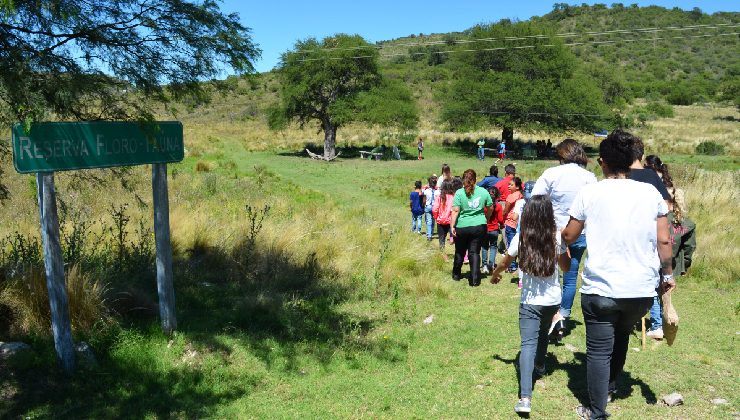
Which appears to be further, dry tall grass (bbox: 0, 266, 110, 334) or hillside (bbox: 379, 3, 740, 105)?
hillside (bbox: 379, 3, 740, 105)

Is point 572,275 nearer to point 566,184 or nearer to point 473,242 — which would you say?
point 566,184

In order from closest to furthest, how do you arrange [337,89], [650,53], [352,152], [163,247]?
[163,247] < [337,89] < [352,152] < [650,53]

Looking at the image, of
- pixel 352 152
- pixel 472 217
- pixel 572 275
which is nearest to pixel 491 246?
pixel 472 217

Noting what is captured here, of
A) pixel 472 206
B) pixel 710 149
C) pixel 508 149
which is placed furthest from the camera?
pixel 508 149

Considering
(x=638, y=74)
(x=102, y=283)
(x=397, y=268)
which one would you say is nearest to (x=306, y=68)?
(x=397, y=268)

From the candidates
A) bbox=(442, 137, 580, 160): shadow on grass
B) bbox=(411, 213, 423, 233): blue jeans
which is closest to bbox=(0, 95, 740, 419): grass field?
bbox=(411, 213, 423, 233): blue jeans

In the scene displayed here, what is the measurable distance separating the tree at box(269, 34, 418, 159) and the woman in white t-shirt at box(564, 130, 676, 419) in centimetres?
2697

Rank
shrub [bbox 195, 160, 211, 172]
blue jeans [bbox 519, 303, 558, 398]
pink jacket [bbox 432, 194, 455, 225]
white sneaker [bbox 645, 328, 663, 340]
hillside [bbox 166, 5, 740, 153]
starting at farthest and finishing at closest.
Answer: hillside [bbox 166, 5, 740, 153], shrub [bbox 195, 160, 211, 172], pink jacket [bbox 432, 194, 455, 225], white sneaker [bbox 645, 328, 663, 340], blue jeans [bbox 519, 303, 558, 398]

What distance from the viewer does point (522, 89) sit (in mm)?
32719

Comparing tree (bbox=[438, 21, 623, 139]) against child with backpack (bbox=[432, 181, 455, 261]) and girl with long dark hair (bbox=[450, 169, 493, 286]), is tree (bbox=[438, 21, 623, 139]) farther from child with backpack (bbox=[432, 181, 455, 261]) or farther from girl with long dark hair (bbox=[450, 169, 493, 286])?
girl with long dark hair (bbox=[450, 169, 493, 286])

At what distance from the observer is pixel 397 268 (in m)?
8.45

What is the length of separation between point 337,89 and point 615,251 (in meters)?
29.6

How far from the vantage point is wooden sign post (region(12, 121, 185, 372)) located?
4484 millimetres

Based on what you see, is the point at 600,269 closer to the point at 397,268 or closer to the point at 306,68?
the point at 397,268
